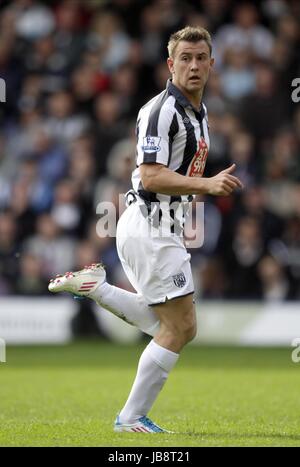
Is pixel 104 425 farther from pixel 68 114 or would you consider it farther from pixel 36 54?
pixel 36 54

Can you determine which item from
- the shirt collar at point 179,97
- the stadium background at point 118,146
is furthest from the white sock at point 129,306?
the stadium background at point 118,146

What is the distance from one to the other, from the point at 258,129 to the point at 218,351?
3824mm

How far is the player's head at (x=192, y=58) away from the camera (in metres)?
6.97

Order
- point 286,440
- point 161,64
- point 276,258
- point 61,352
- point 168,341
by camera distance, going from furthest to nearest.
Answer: point 161,64 → point 276,258 → point 61,352 → point 168,341 → point 286,440

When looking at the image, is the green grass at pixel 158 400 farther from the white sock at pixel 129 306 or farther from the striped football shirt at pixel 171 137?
the striped football shirt at pixel 171 137

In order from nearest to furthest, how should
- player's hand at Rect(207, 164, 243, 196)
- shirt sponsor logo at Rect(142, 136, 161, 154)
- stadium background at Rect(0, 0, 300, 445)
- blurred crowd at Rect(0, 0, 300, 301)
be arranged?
player's hand at Rect(207, 164, 243, 196) → shirt sponsor logo at Rect(142, 136, 161, 154) → stadium background at Rect(0, 0, 300, 445) → blurred crowd at Rect(0, 0, 300, 301)

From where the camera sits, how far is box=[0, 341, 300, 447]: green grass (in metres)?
6.70

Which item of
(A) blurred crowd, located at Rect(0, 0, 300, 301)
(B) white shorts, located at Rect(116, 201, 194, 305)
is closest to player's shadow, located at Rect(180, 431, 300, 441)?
(B) white shorts, located at Rect(116, 201, 194, 305)

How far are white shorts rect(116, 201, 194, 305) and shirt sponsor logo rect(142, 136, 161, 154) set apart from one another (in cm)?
48

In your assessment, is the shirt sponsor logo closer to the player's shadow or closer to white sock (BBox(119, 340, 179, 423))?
white sock (BBox(119, 340, 179, 423))

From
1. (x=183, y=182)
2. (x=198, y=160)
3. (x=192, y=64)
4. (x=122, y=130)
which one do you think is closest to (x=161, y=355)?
(x=183, y=182)

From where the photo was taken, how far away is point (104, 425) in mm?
7340

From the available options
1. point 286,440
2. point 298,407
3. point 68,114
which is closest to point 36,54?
point 68,114

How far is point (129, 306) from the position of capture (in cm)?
717
